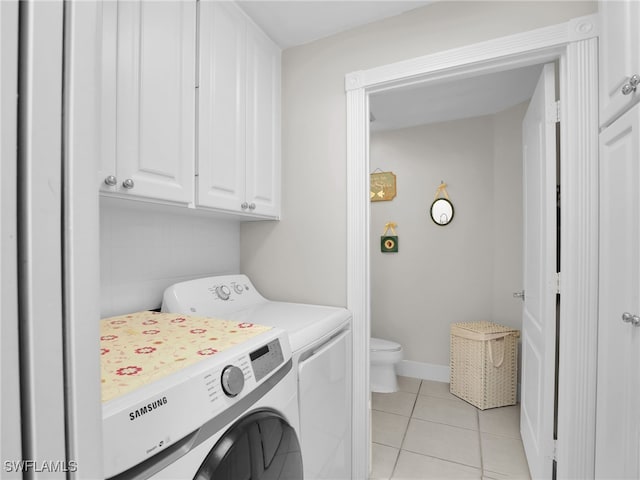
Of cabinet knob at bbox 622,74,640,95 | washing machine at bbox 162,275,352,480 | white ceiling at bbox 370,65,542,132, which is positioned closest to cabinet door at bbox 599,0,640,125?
cabinet knob at bbox 622,74,640,95

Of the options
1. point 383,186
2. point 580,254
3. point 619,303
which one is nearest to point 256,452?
point 619,303

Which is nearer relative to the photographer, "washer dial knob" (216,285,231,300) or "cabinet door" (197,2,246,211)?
"cabinet door" (197,2,246,211)

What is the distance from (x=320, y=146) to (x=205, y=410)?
1437 mm

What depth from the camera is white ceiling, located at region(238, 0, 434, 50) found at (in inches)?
61.8

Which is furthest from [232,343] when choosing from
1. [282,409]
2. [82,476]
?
[82,476]

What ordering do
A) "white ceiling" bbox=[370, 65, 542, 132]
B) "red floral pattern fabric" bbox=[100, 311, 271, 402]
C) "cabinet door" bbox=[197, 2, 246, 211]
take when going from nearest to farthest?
1. "red floral pattern fabric" bbox=[100, 311, 271, 402]
2. "cabinet door" bbox=[197, 2, 246, 211]
3. "white ceiling" bbox=[370, 65, 542, 132]

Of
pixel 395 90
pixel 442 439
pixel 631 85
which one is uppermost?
pixel 395 90

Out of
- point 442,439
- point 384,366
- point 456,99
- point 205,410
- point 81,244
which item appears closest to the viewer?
point 81,244

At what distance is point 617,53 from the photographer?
3.63 ft

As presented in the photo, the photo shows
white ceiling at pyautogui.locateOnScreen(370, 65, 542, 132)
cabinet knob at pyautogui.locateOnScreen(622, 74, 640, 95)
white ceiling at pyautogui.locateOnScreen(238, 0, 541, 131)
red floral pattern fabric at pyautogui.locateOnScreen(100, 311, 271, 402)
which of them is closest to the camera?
red floral pattern fabric at pyautogui.locateOnScreen(100, 311, 271, 402)

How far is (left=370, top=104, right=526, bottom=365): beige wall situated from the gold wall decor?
0.18ft

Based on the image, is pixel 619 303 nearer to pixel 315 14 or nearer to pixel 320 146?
pixel 320 146

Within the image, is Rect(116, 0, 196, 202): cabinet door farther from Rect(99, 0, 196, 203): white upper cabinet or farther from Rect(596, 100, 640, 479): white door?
Rect(596, 100, 640, 479): white door

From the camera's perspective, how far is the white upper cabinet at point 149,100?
40.4 inches
